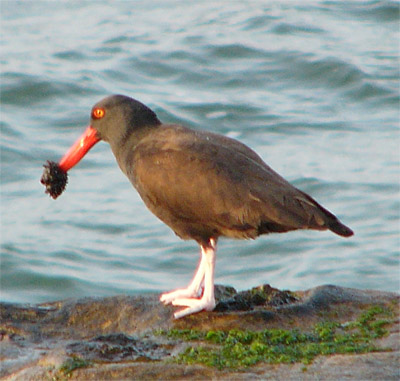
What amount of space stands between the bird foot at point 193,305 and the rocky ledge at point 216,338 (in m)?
0.05

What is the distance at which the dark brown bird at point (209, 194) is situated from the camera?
6.08 m

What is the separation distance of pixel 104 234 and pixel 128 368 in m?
7.63

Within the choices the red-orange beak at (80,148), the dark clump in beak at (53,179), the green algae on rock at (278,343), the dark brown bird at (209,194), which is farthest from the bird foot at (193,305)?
the red-orange beak at (80,148)

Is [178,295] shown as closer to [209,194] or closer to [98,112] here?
[209,194]

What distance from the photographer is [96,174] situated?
540 inches

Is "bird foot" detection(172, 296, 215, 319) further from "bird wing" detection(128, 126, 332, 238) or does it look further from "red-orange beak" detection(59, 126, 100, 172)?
"red-orange beak" detection(59, 126, 100, 172)

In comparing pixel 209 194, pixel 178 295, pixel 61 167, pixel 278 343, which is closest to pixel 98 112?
pixel 61 167

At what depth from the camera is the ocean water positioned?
12.0m

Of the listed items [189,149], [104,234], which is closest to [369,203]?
[104,234]

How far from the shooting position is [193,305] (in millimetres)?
6148

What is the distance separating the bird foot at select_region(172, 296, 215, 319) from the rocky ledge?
0.15 feet

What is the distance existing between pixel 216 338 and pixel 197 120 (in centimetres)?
951

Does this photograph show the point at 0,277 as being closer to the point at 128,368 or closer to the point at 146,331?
the point at 146,331

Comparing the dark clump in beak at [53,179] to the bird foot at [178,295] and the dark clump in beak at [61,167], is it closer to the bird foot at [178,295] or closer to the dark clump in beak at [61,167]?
the dark clump in beak at [61,167]
